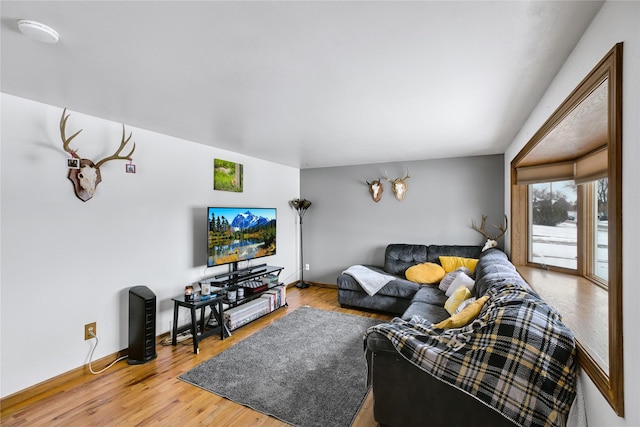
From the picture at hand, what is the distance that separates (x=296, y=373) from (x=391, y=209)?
127 inches

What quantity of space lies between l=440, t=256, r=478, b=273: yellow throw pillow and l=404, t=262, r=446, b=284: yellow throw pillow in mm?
109

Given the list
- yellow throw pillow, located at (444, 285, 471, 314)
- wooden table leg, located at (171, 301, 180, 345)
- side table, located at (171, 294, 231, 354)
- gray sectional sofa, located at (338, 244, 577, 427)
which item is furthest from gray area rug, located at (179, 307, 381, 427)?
yellow throw pillow, located at (444, 285, 471, 314)

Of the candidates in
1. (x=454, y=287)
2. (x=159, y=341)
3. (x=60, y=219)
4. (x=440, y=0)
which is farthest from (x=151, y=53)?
(x=454, y=287)

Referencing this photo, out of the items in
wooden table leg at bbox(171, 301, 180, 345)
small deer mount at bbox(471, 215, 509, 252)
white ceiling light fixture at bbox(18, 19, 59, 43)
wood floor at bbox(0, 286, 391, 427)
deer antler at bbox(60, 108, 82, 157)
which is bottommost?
wood floor at bbox(0, 286, 391, 427)

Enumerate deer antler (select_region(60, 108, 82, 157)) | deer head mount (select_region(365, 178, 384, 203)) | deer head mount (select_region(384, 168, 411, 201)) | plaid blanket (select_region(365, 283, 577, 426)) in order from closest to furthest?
plaid blanket (select_region(365, 283, 577, 426))
deer antler (select_region(60, 108, 82, 157))
deer head mount (select_region(384, 168, 411, 201))
deer head mount (select_region(365, 178, 384, 203))

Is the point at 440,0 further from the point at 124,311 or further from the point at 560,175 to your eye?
the point at 124,311

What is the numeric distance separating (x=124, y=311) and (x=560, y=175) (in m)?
4.60

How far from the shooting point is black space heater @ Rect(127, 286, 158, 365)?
267 cm

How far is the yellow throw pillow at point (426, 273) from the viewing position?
403 centimetres

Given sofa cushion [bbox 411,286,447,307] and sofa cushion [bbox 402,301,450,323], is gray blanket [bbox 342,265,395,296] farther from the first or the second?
sofa cushion [bbox 402,301,450,323]

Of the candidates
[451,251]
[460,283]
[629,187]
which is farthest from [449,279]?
[629,187]

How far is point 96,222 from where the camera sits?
8.64ft

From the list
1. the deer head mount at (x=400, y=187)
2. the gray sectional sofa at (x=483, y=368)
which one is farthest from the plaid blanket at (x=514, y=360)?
the deer head mount at (x=400, y=187)

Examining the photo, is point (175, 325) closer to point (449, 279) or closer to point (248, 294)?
point (248, 294)
